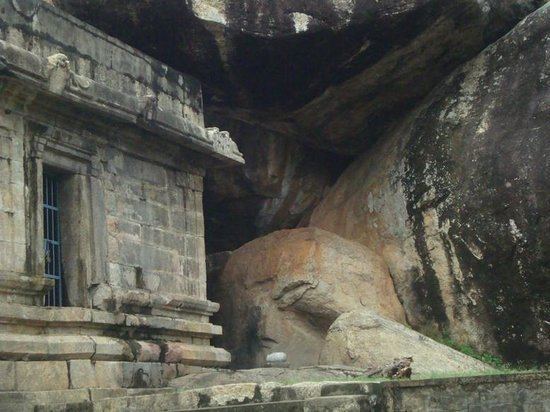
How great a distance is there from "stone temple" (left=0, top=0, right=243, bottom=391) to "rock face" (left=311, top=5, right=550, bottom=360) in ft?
9.41

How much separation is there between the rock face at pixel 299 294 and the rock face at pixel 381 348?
1219 mm

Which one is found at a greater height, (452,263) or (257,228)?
(257,228)

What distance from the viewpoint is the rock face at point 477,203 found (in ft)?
41.1

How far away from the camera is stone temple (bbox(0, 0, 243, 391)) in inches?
399

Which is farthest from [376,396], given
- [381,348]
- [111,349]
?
[111,349]

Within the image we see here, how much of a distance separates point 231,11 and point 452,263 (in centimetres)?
458

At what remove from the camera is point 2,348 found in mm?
9453

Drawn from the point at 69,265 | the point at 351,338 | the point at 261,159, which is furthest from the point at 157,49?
the point at 351,338

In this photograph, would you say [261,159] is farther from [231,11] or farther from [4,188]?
[4,188]

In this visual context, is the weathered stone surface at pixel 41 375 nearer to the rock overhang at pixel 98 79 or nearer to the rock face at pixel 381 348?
the rock overhang at pixel 98 79

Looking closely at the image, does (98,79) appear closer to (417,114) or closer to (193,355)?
(193,355)

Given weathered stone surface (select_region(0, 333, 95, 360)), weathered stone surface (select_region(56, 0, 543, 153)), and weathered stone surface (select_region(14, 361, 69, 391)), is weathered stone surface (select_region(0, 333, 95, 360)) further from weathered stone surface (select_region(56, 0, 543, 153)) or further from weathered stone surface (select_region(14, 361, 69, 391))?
weathered stone surface (select_region(56, 0, 543, 153))

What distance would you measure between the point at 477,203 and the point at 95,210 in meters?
5.16

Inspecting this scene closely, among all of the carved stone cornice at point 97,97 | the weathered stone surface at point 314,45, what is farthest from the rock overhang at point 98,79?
the weathered stone surface at point 314,45
